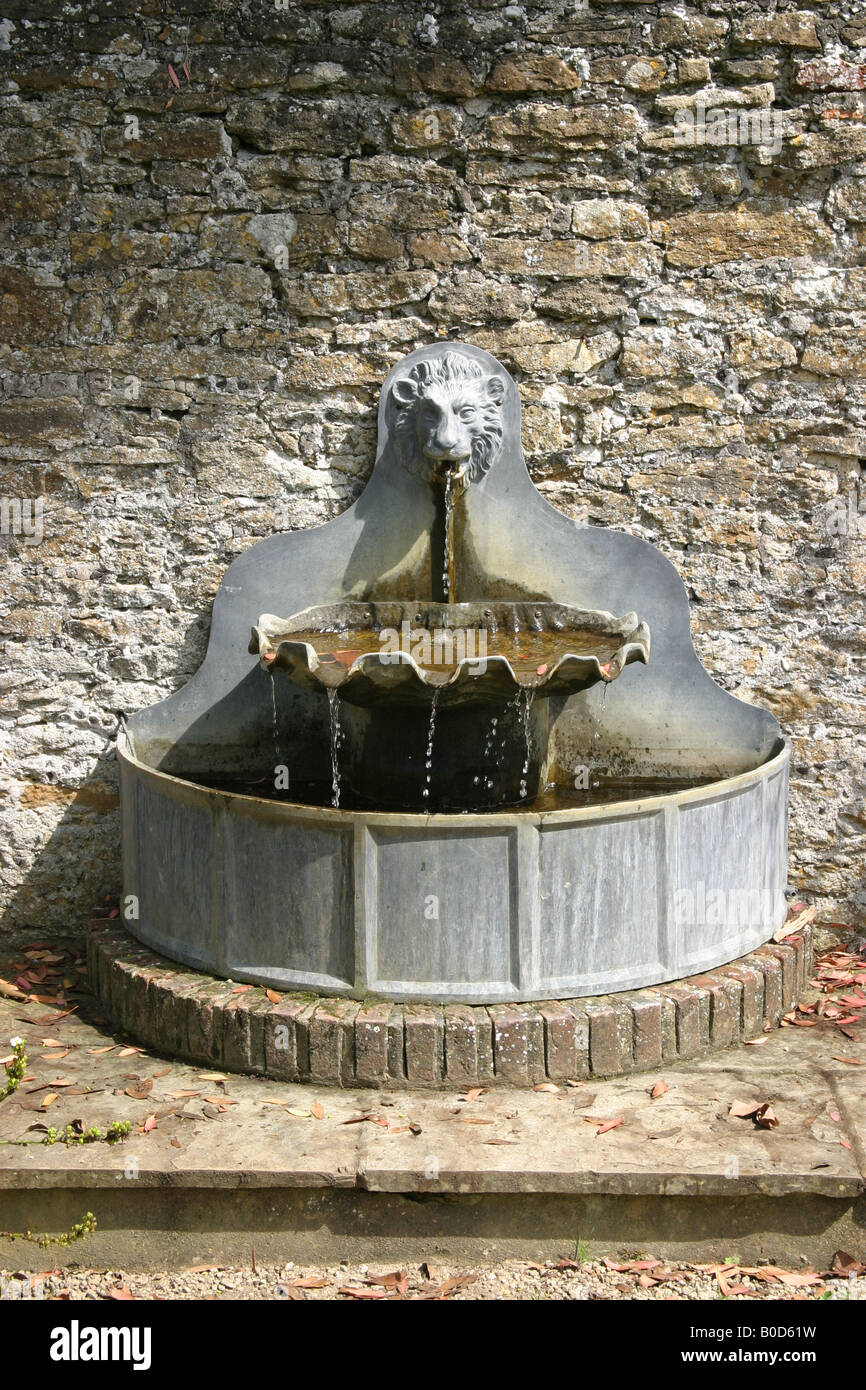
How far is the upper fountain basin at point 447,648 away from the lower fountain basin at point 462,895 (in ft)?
1.28

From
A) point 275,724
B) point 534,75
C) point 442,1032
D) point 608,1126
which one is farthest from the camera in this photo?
point 275,724

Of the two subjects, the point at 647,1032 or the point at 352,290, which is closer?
the point at 647,1032

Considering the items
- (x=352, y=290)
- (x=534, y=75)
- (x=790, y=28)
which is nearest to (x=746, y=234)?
(x=790, y=28)

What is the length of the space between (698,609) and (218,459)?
1.89m

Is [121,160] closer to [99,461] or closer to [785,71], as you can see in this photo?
[99,461]

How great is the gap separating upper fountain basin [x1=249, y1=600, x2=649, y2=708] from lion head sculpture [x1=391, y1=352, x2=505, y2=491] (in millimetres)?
517

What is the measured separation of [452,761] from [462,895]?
2.21ft

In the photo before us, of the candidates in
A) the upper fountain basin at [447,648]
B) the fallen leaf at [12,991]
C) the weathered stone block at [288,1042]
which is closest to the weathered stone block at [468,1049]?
the weathered stone block at [288,1042]

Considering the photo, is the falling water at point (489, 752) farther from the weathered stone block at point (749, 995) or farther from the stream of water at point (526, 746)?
the weathered stone block at point (749, 995)

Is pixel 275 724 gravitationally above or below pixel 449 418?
below

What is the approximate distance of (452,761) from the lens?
4.36 metres

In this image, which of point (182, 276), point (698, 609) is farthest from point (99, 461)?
point (698, 609)
